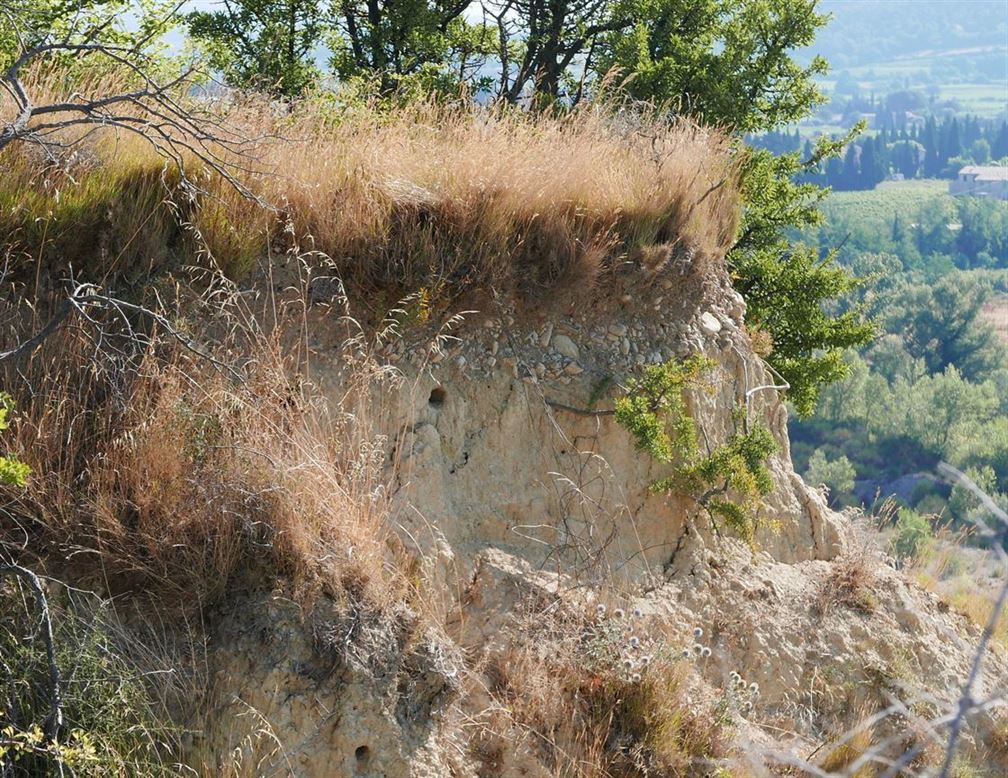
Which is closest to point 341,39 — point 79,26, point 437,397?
point 79,26

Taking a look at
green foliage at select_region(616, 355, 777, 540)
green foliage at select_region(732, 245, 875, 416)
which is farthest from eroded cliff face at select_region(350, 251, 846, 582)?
green foliage at select_region(732, 245, 875, 416)

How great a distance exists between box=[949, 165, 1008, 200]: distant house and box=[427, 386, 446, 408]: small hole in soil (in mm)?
134789

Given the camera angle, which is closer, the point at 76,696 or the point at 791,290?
the point at 76,696

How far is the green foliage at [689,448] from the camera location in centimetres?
690

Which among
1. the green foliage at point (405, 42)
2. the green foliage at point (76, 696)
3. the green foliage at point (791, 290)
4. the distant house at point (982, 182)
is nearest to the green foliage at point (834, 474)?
the green foliage at point (791, 290)

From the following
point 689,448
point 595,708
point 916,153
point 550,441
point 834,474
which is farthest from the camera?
point 916,153

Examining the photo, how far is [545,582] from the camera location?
653 cm

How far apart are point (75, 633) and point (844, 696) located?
4808mm

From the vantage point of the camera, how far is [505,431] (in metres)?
6.85

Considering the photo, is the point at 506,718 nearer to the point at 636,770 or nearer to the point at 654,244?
the point at 636,770

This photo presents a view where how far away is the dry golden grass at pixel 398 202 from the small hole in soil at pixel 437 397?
1.85 ft

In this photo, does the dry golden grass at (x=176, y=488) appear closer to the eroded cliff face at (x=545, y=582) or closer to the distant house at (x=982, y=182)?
the eroded cliff face at (x=545, y=582)

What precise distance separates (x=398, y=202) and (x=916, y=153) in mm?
167881

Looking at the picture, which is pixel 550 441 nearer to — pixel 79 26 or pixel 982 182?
pixel 79 26
